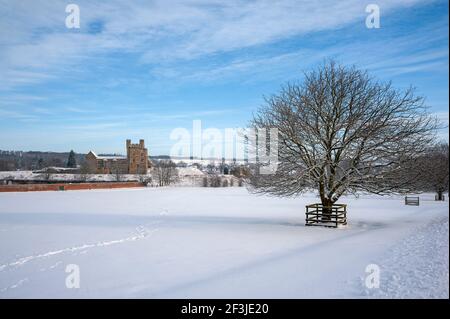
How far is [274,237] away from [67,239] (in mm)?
9627

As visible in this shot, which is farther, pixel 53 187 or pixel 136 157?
pixel 136 157

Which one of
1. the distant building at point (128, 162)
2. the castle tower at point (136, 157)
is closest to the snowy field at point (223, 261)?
the castle tower at point (136, 157)

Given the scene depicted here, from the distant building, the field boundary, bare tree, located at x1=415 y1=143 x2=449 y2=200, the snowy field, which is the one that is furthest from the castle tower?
bare tree, located at x1=415 y1=143 x2=449 y2=200

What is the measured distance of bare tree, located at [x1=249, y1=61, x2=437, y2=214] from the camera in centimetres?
1852

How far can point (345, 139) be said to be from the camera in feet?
62.1

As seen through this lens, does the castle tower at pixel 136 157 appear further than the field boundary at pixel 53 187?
Yes

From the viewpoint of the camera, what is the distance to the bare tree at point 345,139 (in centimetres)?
1852

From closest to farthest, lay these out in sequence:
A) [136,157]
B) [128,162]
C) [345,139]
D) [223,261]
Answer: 1. [223,261]
2. [345,139]
3. [128,162]
4. [136,157]

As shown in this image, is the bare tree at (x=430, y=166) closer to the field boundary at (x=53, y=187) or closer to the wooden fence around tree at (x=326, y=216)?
the wooden fence around tree at (x=326, y=216)

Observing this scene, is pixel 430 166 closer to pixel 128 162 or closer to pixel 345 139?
pixel 345 139

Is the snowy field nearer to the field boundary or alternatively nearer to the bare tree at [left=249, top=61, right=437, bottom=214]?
the bare tree at [left=249, top=61, right=437, bottom=214]

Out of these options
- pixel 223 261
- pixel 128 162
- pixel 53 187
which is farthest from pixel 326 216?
pixel 128 162
